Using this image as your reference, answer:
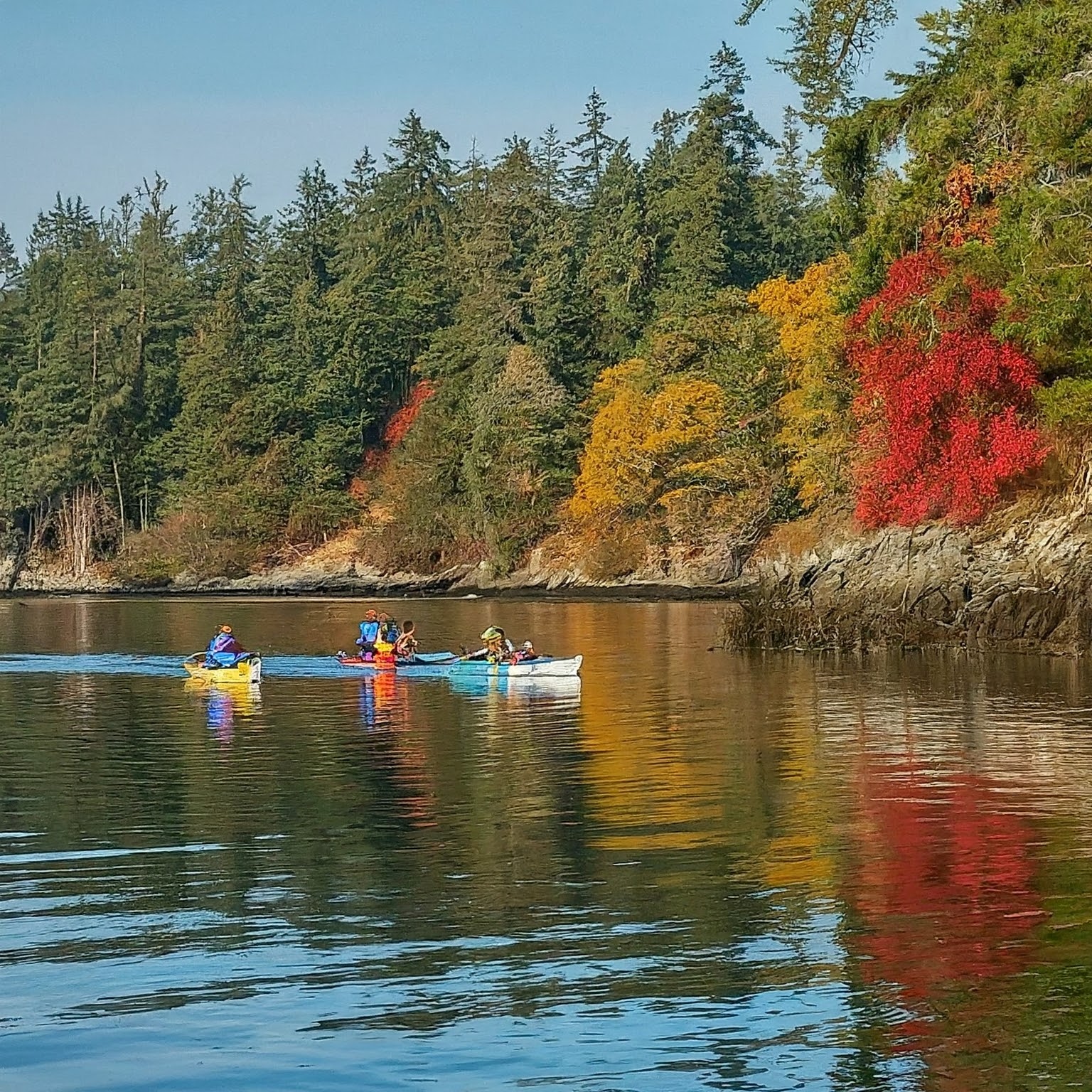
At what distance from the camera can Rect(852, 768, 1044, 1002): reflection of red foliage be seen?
1038cm

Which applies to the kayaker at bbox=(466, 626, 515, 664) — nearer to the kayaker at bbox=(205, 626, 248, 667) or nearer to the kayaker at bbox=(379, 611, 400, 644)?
the kayaker at bbox=(379, 611, 400, 644)

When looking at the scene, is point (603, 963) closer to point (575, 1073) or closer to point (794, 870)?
point (575, 1073)

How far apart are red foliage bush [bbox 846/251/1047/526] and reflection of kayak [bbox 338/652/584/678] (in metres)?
9.74

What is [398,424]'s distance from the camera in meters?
97.4

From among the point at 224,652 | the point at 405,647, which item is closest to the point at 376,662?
the point at 405,647

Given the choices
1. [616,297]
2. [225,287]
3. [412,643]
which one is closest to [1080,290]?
[412,643]

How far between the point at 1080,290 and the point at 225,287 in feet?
276

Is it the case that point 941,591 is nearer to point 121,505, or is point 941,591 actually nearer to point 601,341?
point 601,341

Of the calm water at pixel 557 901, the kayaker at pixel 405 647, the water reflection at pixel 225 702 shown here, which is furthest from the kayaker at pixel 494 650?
the calm water at pixel 557 901

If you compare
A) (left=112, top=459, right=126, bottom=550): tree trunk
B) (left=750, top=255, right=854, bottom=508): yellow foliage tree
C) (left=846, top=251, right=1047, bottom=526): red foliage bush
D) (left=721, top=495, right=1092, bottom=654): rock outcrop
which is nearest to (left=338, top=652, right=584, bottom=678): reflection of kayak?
(left=721, top=495, right=1092, bottom=654): rock outcrop

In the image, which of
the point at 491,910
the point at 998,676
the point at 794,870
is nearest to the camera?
the point at 491,910

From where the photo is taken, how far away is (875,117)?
137 feet

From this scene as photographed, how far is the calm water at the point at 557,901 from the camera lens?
899cm

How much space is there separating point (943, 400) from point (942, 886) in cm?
2687
